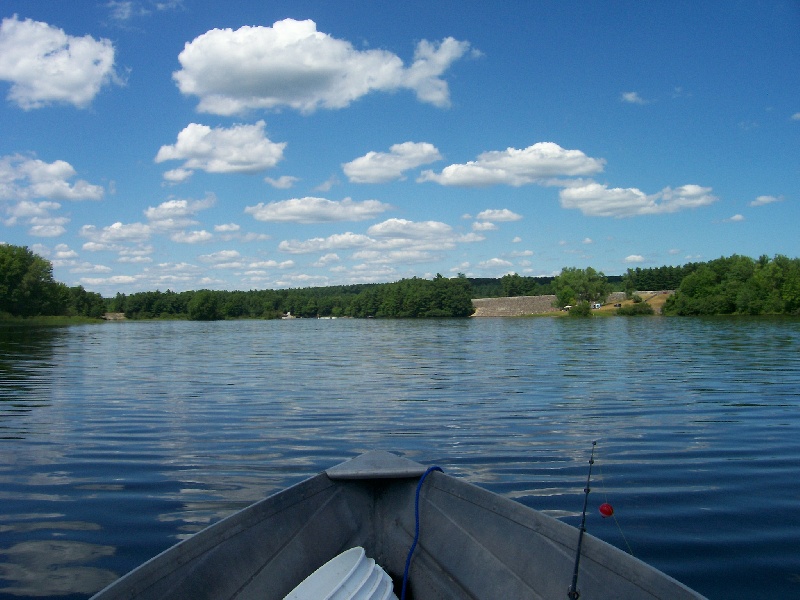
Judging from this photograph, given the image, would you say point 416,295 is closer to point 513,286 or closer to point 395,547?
point 513,286

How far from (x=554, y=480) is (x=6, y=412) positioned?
11874 mm

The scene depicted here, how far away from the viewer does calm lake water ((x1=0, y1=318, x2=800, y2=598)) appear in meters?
5.49

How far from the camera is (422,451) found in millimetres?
9477

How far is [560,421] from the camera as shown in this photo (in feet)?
38.4

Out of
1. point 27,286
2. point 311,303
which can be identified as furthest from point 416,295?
point 27,286

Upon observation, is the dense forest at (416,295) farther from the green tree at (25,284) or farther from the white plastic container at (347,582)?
the white plastic container at (347,582)

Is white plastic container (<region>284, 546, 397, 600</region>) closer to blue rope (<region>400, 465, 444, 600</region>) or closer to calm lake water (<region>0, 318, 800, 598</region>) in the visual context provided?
blue rope (<region>400, 465, 444, 600</region>)

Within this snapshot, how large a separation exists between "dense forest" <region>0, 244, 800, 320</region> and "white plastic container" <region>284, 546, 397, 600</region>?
10011 centimetres

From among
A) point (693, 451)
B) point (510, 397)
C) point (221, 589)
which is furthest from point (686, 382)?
point (221, 589)

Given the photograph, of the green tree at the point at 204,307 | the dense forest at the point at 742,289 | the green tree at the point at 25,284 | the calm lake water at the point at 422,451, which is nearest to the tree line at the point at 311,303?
the green tree at the point at 204,307

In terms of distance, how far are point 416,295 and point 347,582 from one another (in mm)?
154676

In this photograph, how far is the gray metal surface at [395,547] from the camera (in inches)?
124

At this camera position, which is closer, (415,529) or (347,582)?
(347,582)

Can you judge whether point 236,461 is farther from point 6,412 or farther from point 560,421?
point 6,412
